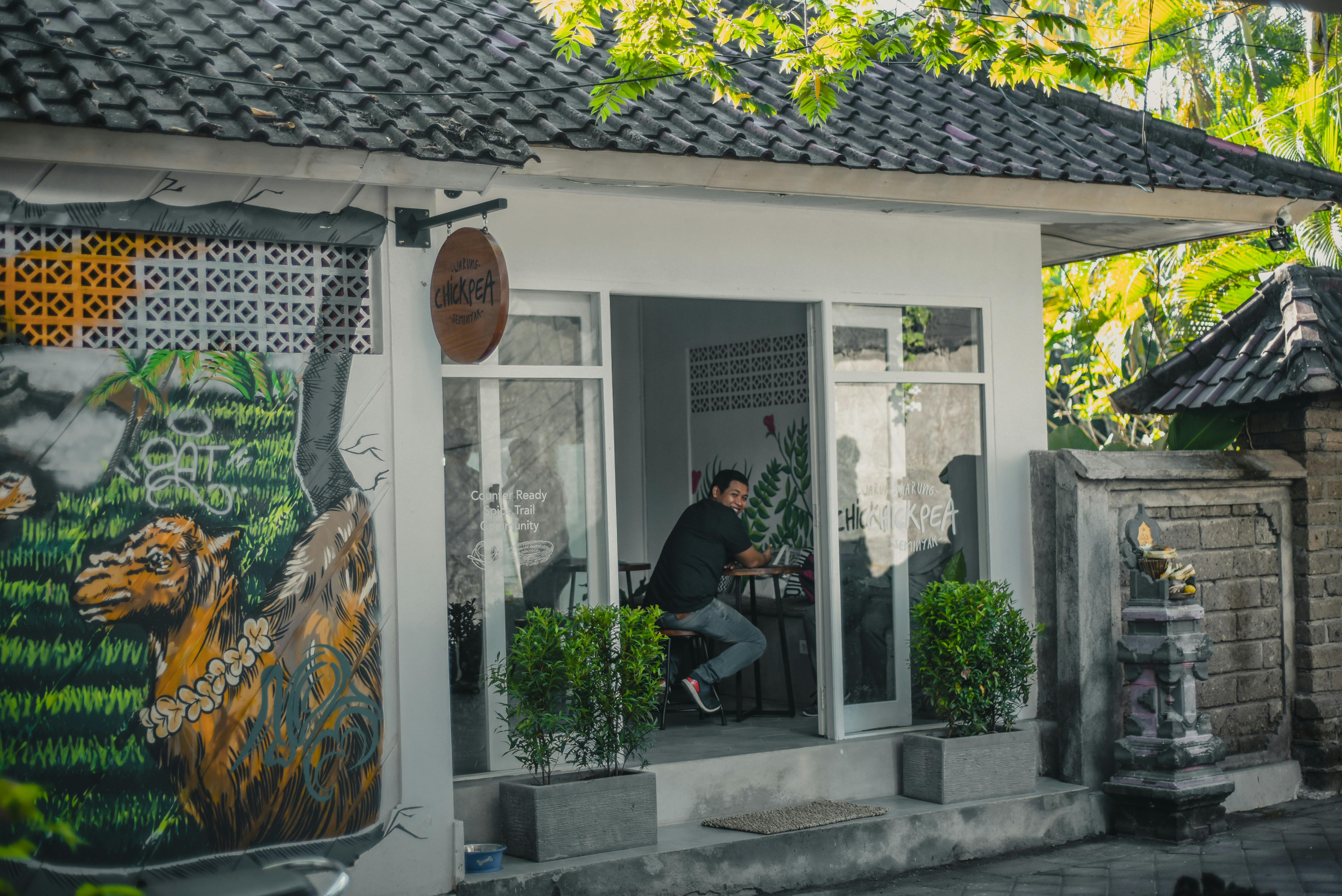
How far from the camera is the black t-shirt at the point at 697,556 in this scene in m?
8.53

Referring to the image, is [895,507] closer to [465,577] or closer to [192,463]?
[465,577]

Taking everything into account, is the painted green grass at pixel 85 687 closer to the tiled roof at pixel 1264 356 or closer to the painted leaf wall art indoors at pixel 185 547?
the painted leaf wall art indoors at pixel 185 547

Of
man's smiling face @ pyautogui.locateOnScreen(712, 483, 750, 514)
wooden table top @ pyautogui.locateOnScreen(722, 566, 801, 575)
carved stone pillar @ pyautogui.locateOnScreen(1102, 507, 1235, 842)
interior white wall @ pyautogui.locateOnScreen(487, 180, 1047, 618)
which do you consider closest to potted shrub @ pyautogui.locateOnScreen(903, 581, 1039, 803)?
carved stone pillar @ pyautogui.locateOnScreen(1102, 507, 1235, 842)

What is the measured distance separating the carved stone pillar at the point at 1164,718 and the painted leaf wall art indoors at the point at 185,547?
4488 millimetres

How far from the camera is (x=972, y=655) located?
7.52 metres

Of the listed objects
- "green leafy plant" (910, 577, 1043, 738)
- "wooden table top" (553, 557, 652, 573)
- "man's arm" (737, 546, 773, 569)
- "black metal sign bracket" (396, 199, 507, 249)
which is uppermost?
"black metal sign bracket" (396, 199, 507, 249)

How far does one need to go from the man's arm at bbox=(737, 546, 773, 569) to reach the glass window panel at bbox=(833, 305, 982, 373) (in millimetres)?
Result: 1501

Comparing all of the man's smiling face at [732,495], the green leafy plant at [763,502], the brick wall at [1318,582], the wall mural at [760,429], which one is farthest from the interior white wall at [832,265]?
the green leafy plant at [763,502]

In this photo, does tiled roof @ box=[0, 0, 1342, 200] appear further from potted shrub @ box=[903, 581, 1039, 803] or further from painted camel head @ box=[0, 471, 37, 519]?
potted shrub @ box=[903, 581, 1039, 803]

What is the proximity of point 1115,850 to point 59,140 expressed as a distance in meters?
6.53

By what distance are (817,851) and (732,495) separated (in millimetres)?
2842

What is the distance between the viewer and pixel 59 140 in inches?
197

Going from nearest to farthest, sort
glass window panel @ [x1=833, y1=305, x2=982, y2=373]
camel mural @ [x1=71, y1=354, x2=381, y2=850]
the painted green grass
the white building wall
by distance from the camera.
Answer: the painted green grass
camel mural @ [x1=71, y1=354, x2=381, y2=850]
the white building wall
glass window panel @ [x1=833, y1=305, x2=982, y2=373]

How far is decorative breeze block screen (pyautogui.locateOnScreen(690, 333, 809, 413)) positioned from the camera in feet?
32.4
